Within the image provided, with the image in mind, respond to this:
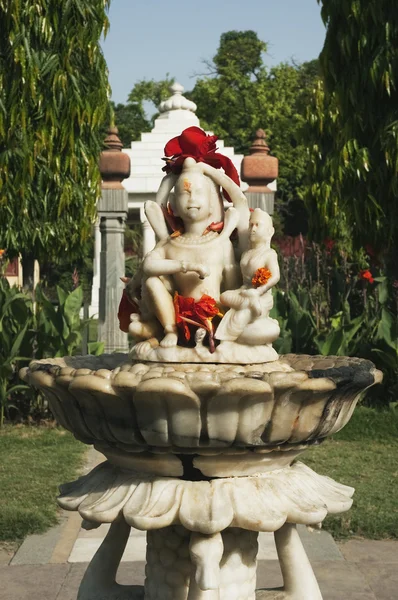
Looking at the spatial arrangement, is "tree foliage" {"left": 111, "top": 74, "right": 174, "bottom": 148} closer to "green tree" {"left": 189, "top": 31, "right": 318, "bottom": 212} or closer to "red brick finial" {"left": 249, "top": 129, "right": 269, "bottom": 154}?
"green tree" {"left": 189, "top": 31, "right": 318, "bottom": 212}

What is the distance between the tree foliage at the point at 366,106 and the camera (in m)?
7.42

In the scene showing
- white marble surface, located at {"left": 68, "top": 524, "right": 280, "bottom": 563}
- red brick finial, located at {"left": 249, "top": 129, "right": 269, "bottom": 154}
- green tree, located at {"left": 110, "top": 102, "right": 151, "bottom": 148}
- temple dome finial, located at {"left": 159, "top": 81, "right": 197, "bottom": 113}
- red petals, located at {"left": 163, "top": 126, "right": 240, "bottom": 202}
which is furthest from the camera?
green tree, located at {"left": 110, "top": 102, "right": 151, "bottom": 148}

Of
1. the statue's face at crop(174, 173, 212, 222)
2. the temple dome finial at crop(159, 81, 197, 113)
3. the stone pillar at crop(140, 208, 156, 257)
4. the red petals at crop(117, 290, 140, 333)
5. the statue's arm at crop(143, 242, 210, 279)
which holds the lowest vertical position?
the red petals at crop(117, 290, 140, 333)

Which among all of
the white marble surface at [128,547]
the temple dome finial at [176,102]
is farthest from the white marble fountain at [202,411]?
the temple dome finial at [176,102]

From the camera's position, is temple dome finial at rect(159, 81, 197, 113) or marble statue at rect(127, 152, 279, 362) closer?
marble statue at rect(127, 152, 279, 362)

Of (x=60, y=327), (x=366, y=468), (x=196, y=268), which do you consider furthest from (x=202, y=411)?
(x=60, y=327)

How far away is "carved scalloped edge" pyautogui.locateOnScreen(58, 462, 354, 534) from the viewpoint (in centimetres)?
238

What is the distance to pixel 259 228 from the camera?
2.70 meters

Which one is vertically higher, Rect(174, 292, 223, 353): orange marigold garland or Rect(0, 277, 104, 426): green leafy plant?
Rect(174, 292, 223, 353): orange marigold garland

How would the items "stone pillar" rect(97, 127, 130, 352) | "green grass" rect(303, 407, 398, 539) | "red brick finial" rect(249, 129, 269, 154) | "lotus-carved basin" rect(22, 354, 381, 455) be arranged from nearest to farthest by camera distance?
"lotus-carved basin" rect(22, 354, 381, 455) → "green grass" rect(303, 407, 398, 539) → "stone pillar" rect(97, 127, 130, 352) → "red brick finial" rect(249, 129, 269, 154)

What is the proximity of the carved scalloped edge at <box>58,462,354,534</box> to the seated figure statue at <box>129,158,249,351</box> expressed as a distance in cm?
47

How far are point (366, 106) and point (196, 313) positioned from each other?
571cm

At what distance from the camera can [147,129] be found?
32500 millimetres

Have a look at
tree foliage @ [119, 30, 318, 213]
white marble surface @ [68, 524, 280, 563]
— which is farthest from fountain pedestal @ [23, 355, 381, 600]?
tree foliage @ [119, 30, 318, 213]
